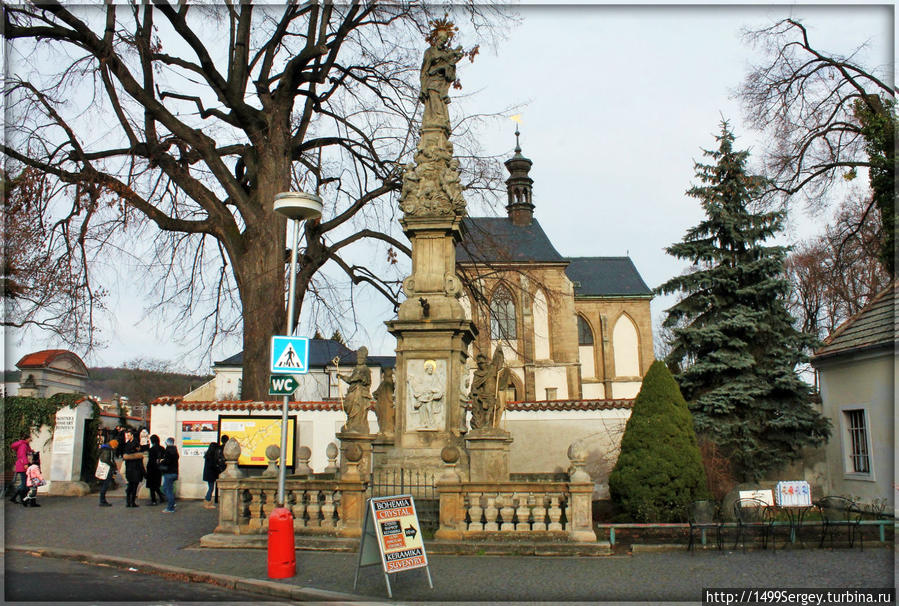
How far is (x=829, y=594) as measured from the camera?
22.9 feet

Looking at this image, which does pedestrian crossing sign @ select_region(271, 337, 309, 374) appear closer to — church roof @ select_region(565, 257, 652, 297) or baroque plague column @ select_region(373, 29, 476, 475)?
baroque plague column @ select_region(373, 29, 476, 475)

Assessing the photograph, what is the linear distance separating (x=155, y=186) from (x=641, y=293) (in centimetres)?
3836

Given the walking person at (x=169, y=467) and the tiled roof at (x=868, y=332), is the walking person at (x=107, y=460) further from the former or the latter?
the tiled roof at (x=868, y=332)

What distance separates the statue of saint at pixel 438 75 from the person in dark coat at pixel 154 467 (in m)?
9.02

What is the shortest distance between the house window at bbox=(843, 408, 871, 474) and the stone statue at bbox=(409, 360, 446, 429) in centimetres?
950

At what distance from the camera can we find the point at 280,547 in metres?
7.82

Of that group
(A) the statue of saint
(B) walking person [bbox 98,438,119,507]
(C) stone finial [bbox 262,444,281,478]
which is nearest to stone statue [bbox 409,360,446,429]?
(C) stone finial [bbox 262,444,281,478]

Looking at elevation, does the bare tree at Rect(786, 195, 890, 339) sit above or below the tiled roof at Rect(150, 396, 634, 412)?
above

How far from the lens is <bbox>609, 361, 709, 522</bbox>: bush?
11.5 m

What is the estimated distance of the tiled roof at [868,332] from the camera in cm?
1415

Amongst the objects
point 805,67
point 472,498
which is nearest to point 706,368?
point 472,498

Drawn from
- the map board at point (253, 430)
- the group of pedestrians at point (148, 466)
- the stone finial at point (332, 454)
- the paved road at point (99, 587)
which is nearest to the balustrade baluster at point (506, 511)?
the paved road at point (99, 587)

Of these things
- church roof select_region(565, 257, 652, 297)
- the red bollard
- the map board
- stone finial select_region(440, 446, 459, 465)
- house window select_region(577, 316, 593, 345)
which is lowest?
the red bollard

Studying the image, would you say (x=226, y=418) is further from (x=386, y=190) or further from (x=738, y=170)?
(x=738, y=170)
